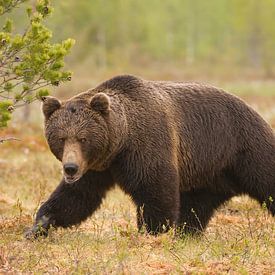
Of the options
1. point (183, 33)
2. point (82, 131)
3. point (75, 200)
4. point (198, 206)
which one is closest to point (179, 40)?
point (183, 33)

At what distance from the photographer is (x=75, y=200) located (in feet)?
23.0

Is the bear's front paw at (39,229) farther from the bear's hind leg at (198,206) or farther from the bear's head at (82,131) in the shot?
the bear's hind leg at (198,206)

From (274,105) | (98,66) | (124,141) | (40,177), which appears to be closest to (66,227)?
(124,141)

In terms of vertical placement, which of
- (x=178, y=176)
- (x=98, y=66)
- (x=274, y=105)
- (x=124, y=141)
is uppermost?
(x=124, y=141)

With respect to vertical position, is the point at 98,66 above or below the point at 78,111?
below

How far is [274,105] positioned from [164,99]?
1881 cm

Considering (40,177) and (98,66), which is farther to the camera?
(98,66)

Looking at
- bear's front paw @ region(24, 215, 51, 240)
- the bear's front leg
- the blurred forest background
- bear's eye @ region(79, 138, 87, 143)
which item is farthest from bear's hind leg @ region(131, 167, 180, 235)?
the blurred forest background

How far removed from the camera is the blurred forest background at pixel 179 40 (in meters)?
48.2

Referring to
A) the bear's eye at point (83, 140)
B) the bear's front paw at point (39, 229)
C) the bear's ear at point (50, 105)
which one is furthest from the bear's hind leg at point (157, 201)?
the bear's ear at point (50, 105)

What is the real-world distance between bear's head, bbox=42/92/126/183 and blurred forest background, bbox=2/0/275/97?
30.1 m

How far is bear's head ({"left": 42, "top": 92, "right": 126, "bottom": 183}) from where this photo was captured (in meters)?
6.19

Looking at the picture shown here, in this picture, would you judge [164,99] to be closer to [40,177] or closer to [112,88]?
[112,88]

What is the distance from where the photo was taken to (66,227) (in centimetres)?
717
